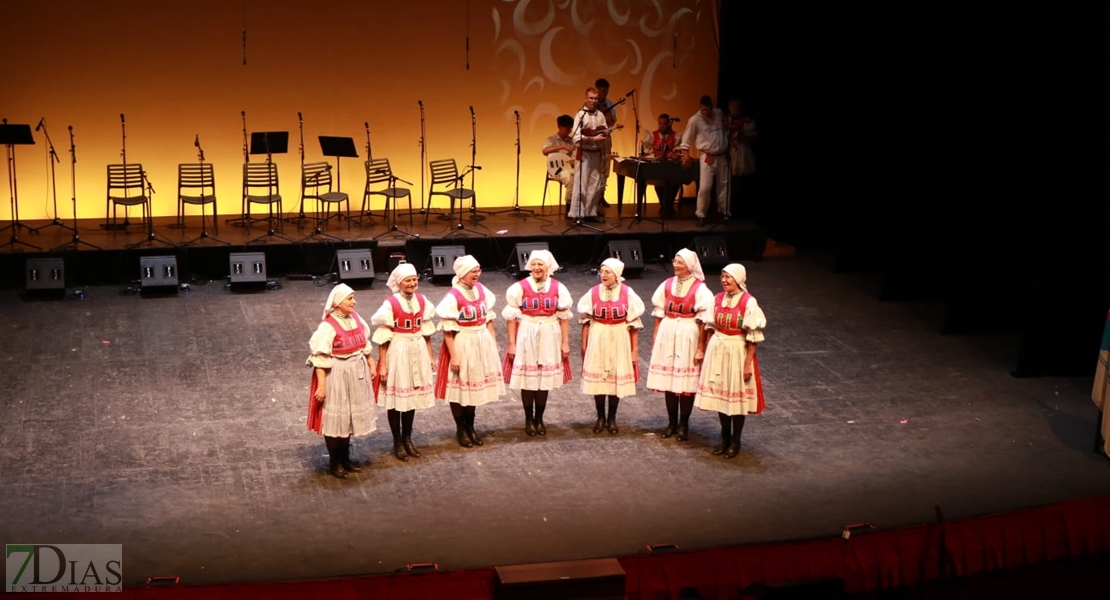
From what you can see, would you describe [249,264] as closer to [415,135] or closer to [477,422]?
[415,135]

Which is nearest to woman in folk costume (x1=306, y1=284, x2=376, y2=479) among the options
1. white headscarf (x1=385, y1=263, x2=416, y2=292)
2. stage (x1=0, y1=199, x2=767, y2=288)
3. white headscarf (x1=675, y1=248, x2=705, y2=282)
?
white headscarf (x1=385, y1=263, x2=416, y2=292)

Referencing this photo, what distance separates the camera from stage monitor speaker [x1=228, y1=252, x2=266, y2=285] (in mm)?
11922

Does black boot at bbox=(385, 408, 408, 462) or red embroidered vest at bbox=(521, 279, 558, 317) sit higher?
red embroidered vest at bbox=(521, 279, 558, 317)

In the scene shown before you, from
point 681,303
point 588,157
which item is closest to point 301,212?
point 588,157

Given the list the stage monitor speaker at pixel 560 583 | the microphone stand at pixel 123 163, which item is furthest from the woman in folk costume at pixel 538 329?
the microphone stand at pixel 123 163

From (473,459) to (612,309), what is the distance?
1331 millimetres

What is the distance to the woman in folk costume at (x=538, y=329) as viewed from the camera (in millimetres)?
8117

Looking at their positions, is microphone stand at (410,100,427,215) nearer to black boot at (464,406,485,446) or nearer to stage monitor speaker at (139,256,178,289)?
stage monitor speaker at (139,256,178,289)

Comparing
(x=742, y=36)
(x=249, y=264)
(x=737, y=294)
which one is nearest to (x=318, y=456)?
(x=737, y=294)

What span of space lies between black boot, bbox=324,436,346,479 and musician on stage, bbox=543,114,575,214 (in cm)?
665

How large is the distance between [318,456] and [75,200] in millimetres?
6629

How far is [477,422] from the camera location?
8656mm

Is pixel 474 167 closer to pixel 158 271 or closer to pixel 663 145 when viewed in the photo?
pixel 663 145

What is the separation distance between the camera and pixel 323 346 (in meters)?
7.23
